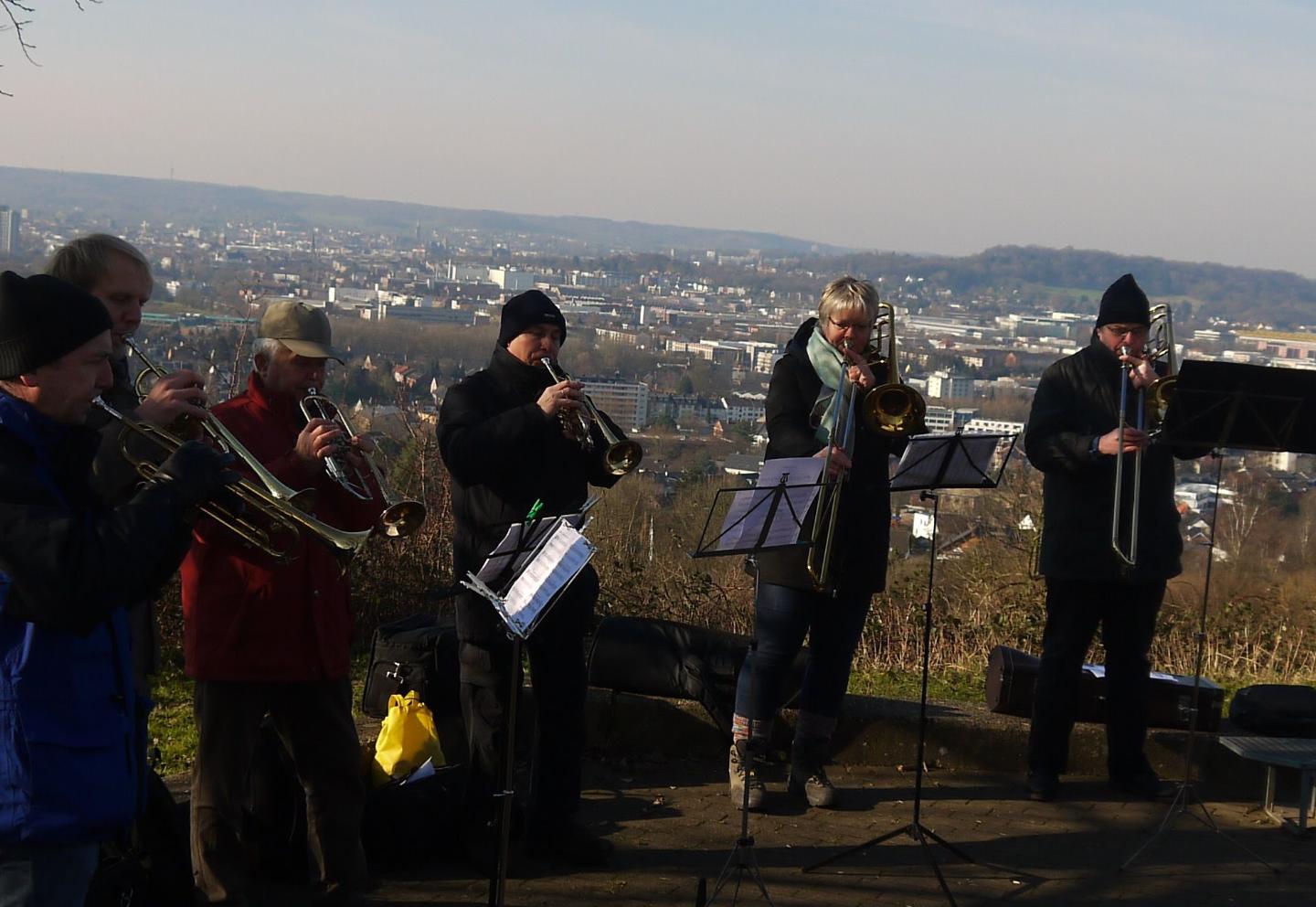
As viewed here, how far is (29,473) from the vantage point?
9.00 feet

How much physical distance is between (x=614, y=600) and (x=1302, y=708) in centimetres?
432

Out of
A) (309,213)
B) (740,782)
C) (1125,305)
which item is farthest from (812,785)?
(309,213)

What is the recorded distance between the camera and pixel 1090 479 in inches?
234

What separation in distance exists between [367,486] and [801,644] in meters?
2.12

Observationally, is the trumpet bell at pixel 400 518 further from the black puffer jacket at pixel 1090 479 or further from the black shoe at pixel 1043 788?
the black shoe at pixel 1043 788

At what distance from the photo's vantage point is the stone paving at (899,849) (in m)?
4.87

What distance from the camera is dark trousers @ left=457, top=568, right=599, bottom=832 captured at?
4.86m

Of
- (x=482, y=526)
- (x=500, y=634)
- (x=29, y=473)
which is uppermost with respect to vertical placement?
(x=29, y=473)

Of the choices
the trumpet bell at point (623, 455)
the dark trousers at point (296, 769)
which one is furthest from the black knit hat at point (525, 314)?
the dark trousers at point (296, 769)

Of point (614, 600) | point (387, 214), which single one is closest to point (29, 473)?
point (614, 600)

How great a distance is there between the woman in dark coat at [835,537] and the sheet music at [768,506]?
0.69 metres

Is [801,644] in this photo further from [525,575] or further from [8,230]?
[8,230]

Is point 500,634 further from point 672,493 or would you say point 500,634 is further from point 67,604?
point 672,493

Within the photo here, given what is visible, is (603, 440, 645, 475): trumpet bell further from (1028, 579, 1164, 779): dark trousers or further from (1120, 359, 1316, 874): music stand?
(1028, 579, 1164, 779): dark trousers
